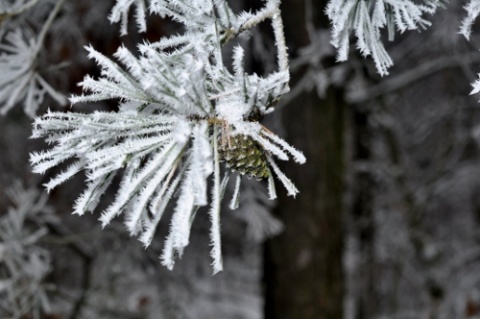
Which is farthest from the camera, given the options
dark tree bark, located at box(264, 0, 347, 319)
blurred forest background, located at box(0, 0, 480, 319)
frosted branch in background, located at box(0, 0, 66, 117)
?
dark tree bark, located at box(264, 0, 347, 319)

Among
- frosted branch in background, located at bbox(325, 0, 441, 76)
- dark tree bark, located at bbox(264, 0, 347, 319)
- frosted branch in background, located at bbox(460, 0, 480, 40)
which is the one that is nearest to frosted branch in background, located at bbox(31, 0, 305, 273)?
frosted branch in background, located at bbox(325, 0, 441, 76)

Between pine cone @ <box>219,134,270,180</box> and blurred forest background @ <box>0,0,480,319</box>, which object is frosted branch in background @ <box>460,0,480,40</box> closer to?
pine cone @ <box>219,134,270,180</box>

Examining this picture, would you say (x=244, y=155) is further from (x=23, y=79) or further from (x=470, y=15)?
(x=23, y=79)

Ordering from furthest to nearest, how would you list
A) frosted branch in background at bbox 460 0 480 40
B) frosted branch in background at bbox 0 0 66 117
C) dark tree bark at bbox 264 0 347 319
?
dark tree bark at bbox 264 0 347 319 → frosted branch in background at bbox 0 0 66 117 → frosted branch in background at bbox 460 0 480 40

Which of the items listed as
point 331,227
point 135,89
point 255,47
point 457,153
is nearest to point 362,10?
point 135,89

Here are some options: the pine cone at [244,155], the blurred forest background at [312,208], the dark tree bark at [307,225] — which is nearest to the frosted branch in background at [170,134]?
the pine cone at [244,155]

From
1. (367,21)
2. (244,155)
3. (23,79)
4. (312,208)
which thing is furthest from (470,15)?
(312,208)

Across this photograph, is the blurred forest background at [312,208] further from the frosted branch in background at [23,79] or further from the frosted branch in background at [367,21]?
the frosted branch in background at [367,21]

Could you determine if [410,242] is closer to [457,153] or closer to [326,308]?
[457,153]
